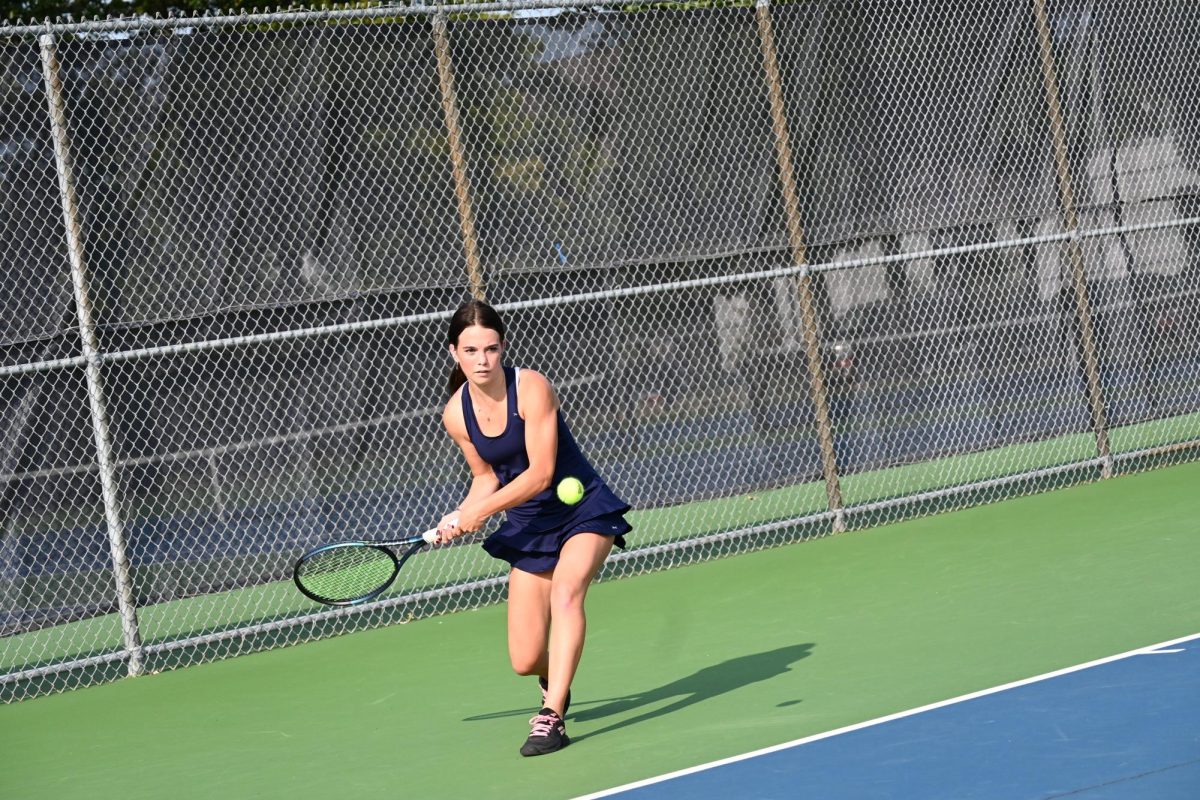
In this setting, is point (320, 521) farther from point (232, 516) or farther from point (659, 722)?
point (659, 722)

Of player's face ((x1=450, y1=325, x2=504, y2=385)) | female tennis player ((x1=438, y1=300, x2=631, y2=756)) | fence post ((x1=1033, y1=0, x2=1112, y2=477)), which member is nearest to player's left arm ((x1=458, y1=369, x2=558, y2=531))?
female tennis player ((x1=438, y1=300, x2=631, y2=756))

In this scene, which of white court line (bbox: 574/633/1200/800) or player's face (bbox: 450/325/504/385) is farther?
player's face (bbox: 450/325/504/385)

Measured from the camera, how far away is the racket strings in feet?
18.3

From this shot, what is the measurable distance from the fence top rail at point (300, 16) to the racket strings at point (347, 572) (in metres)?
3.11

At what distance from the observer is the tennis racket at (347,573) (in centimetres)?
551

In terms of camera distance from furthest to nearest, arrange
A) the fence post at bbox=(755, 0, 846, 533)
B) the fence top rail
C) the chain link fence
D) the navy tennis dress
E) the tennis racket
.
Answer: the fence post at bbox=(755, 0, 846, 533)
the chain link fence
the fence top rail
the tennis racket
the navy tennis dress

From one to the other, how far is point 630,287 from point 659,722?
3791 millimetres

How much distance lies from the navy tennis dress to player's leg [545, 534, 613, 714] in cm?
7

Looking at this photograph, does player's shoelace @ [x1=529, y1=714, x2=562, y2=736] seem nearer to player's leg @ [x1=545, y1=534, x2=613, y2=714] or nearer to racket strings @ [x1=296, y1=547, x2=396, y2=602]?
player's leg @ [x1=545, y1=534, x2=613, y2=714]

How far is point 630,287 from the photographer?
8633mm

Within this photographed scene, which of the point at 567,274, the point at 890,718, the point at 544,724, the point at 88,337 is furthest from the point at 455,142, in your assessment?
the point at 890,718

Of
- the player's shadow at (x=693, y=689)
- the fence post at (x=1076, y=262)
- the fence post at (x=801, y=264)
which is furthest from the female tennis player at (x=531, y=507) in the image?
the fence post at (x=1076, y=262)

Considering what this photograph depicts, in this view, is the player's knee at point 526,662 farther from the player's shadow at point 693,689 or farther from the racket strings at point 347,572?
the racket strings at point 347,572

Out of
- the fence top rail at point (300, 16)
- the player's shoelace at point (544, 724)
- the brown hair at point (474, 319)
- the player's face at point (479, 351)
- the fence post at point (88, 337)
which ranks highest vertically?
the fence top rail at point (300, 16)
